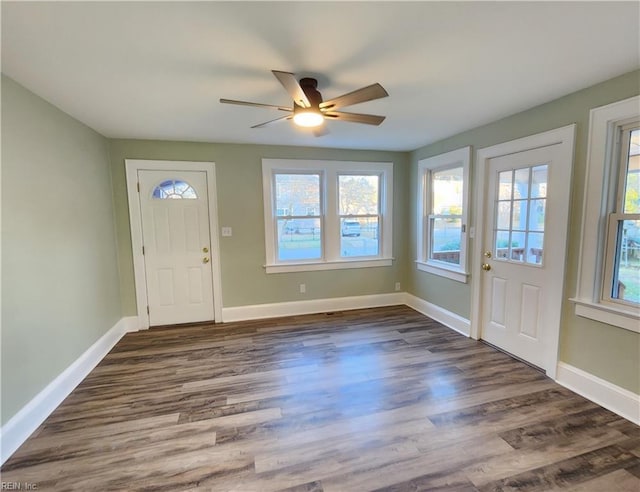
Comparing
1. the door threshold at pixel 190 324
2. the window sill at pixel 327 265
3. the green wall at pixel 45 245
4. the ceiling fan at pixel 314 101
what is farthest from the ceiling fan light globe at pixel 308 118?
the door threshold at pixel 190 324

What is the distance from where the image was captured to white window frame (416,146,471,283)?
11.1 feet

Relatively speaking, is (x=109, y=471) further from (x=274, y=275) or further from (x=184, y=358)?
(x=274, y=275)

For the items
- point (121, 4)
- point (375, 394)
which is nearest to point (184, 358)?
point (375, 394)

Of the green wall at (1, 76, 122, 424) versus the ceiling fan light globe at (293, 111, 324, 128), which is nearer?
the green wall at (1, 76, 122, 424)

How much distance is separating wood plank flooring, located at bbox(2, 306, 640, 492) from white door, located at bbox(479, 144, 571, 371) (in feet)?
0.92

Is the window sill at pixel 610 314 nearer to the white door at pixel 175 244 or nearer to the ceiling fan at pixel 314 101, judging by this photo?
the ceiling fan at pixel 314 101

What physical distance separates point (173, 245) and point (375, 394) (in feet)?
9.53

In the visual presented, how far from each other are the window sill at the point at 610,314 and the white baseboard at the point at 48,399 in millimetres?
3921

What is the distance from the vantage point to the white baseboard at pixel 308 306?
399 centimetres

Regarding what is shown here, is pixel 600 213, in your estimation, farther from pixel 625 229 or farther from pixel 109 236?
pixel 109 236

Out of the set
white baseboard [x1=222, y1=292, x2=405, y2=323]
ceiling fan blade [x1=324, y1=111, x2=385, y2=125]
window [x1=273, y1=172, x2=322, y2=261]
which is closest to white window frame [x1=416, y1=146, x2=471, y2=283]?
white baseboard [x1=222, y1=292, x2=405, y2=323]

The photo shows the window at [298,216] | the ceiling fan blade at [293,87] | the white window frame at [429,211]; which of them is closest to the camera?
the ceiling fan blade at [293,87]

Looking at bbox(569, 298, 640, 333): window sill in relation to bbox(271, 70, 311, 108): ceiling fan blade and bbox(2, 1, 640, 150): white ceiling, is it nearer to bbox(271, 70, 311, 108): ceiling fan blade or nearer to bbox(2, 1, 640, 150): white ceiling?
bbox(2, 1, 640, 150): white ceiling

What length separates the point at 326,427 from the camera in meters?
1.99
